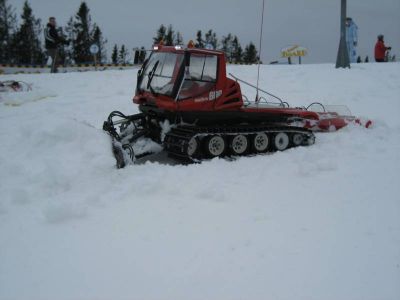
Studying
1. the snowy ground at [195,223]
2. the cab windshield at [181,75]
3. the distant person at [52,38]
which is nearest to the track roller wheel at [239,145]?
the snowy ground at [195,223]

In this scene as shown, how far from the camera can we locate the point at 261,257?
14.0ft

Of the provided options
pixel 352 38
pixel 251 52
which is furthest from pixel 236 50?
pixel 352 38

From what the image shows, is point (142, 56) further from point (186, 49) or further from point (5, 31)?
point (5, 31)

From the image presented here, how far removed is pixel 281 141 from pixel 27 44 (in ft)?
173

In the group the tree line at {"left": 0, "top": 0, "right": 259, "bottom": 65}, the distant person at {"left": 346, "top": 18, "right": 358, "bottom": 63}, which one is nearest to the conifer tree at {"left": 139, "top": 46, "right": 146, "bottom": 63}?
the distant person at {"left": 346, "top": 18, "right": 358, "bottom": 63}

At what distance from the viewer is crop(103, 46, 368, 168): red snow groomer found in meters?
7.77

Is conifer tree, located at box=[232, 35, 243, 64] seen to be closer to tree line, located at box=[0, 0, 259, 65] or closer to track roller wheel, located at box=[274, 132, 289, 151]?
tree line, located at box=[0, 0, 259, 65]

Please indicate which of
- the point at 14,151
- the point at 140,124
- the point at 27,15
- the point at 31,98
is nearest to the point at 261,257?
the point at 14,151

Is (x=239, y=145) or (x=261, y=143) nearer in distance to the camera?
(x=239, y=145)

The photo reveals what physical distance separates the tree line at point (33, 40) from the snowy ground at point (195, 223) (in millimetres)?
46135

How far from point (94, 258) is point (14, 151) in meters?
3.30

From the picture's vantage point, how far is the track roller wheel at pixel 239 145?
27.1 feet

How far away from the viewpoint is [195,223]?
197 inches

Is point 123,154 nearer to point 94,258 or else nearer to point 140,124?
point 140,124
